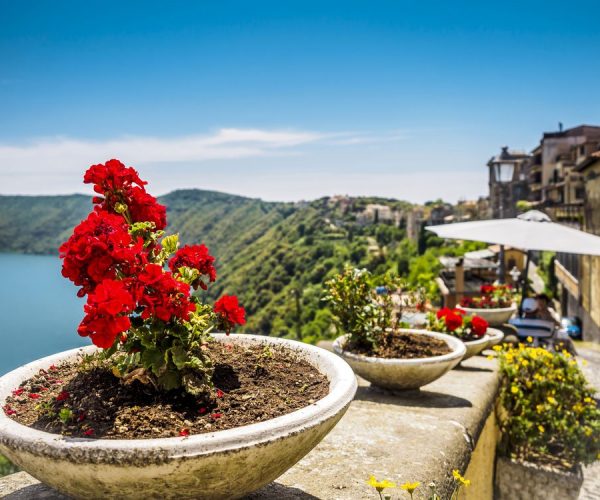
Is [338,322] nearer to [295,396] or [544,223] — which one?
[295,396]

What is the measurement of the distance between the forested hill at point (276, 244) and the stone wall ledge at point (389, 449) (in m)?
32.3

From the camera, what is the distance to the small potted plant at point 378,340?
11.1 feet

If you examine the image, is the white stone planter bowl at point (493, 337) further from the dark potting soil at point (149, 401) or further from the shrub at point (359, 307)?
the dark potting soil at point (149, 401)

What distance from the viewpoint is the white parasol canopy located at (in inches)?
264

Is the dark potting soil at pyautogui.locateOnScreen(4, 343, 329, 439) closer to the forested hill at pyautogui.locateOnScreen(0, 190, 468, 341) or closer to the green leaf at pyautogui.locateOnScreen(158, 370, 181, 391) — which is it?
the green leaf at pyautogui.locateOnScreen(158, 370, 181, 391)

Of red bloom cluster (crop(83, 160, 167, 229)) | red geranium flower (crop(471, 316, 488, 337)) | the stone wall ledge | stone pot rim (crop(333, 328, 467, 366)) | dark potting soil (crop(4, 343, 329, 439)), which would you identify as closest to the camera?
dark potting soil (crop(4, 343, 329, 439))

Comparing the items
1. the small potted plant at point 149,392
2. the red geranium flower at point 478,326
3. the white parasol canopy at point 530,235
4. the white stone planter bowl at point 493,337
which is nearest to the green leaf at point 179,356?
the small potted plant at point 149,392

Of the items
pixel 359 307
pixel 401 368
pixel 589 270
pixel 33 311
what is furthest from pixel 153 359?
pixel 33 311

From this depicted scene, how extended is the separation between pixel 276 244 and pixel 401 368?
12117 centimetres

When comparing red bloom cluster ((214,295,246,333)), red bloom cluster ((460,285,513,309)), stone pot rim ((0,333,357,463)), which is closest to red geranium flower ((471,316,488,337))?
red bloom cluster ((460,285,513,309))

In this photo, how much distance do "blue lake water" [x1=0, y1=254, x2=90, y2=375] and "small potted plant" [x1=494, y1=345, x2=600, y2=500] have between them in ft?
65.9

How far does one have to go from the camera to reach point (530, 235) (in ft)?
23.0

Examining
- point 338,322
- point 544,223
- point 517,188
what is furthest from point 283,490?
point 517,188

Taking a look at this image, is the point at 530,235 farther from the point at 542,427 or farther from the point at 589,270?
the point at 589,270
